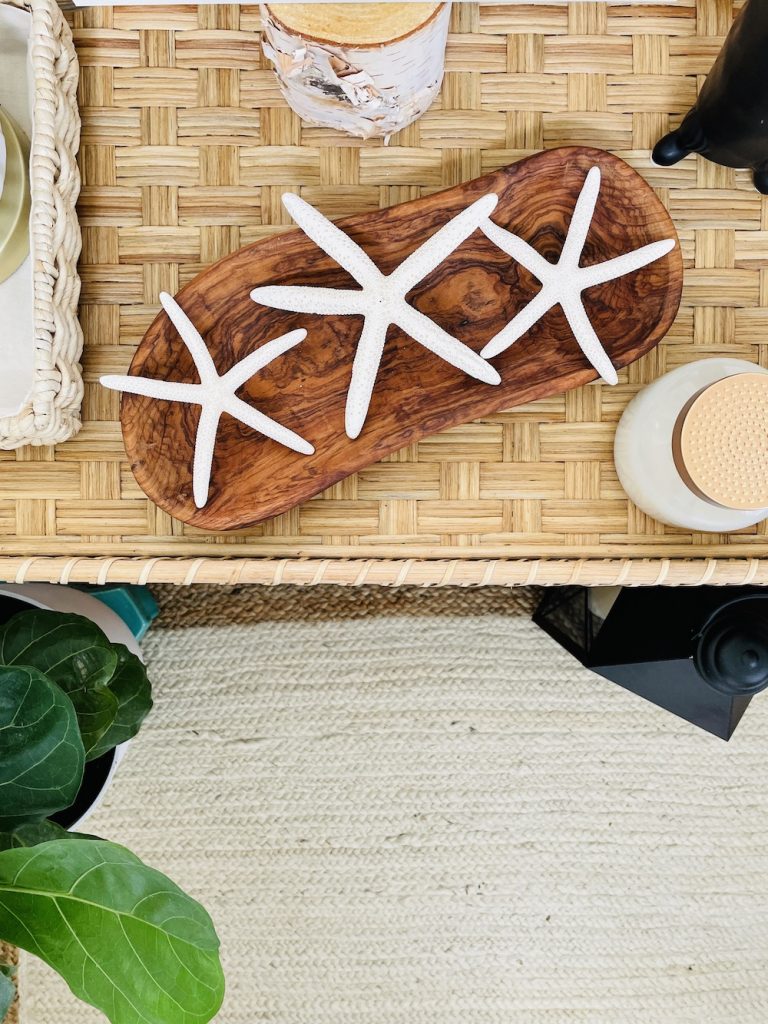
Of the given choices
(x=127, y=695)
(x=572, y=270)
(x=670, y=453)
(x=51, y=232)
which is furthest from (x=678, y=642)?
(x=51, y=232)

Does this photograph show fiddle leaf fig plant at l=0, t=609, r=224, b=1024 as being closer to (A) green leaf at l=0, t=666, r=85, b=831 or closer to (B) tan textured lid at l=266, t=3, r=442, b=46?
(A) green leaf at l=0, t=666, r=85, b=831

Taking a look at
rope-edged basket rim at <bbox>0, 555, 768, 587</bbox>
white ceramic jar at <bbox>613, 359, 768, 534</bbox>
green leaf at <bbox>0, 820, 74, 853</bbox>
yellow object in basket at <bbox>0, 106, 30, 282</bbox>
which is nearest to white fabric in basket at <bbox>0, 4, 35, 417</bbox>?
yellow object in basket at <bbox>0, 106, 30, 282</bbox>

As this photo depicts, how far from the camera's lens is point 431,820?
79cm

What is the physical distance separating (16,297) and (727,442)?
1.47ft

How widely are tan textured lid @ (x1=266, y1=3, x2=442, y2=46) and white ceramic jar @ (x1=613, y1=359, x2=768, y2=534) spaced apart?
0.25 m

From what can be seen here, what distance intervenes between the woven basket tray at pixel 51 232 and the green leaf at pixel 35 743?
0.16 m

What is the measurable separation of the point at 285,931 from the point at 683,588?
50cm

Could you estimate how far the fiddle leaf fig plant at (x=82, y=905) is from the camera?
399mm

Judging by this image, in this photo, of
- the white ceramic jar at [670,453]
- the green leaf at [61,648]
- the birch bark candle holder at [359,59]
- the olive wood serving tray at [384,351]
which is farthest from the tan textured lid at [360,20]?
the green leaf at [61,648]

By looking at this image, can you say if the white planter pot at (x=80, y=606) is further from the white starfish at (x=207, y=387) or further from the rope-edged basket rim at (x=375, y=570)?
the white starfish at (x=207, y=387)

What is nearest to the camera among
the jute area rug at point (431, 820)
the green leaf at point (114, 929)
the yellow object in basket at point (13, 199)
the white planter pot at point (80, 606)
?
the green leaf at point (114, 929)

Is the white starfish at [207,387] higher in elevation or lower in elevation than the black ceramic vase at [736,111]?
lower

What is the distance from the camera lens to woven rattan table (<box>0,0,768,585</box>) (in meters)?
0.56

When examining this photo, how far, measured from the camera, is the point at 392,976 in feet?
2.59
